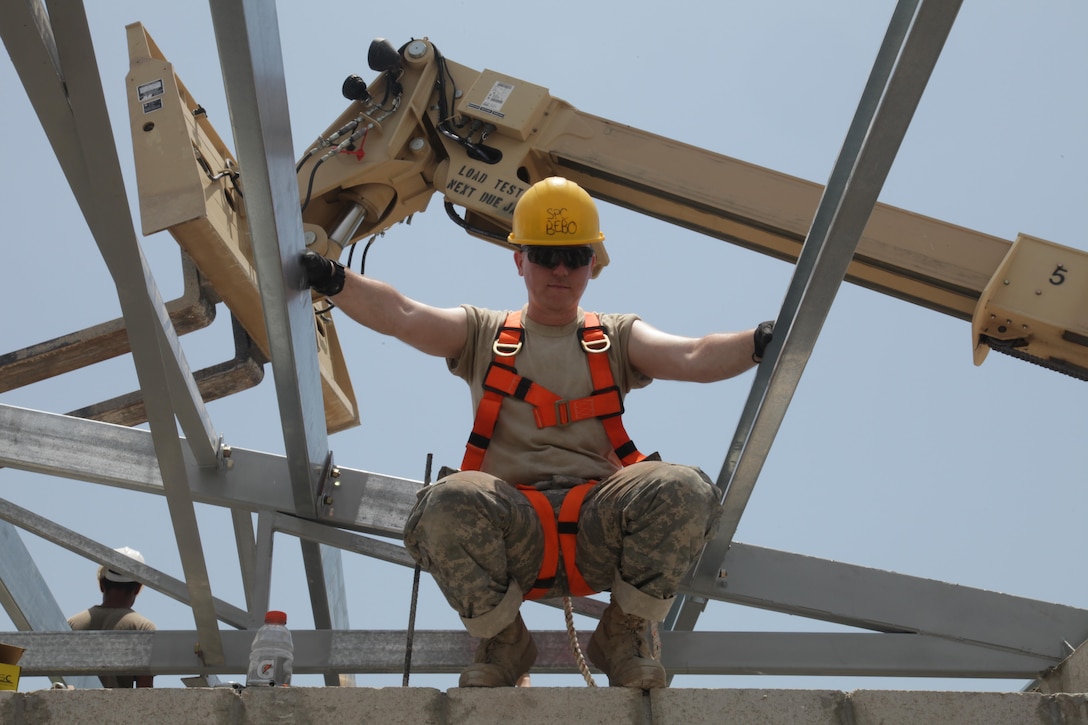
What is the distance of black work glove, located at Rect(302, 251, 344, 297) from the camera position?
13.9ft

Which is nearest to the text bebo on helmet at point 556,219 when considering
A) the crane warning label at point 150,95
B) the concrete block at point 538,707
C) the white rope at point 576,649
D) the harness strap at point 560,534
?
the harness strap at point 560,534

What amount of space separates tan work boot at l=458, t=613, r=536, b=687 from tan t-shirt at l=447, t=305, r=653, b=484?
0.51 metres

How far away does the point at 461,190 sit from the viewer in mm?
6238

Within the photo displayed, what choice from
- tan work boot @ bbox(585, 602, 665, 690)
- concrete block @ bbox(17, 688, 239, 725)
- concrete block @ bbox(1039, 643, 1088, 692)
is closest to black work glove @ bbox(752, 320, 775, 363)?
tan work boot @ bbox(585, 602, 665, 690)

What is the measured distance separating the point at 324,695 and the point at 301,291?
170 centimetres

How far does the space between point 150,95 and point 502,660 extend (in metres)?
3.18

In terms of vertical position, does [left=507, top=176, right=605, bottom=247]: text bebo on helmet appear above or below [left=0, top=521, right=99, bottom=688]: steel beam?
above

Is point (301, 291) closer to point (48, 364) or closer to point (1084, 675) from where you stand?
point (48, 364)

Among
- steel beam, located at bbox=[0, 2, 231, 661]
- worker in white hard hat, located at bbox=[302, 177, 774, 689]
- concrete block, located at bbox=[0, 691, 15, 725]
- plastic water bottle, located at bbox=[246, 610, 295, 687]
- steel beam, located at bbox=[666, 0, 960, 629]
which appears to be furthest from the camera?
plastic water bottle, located at bbox=[246, 610, 295, 687]

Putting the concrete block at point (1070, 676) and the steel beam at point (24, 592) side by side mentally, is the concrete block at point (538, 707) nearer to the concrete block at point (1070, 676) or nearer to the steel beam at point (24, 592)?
the concrete block at point (1070, 676)

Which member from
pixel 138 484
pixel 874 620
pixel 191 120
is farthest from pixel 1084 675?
pixel 191 120

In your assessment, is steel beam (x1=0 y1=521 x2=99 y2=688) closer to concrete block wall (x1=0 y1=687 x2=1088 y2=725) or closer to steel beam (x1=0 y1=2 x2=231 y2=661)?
steel beam (x1=0 y1=2 x2=231 y2=661)

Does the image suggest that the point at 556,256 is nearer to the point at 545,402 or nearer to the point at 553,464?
the point at 545,402

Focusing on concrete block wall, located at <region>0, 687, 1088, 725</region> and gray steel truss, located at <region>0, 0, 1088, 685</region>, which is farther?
gray steel truss, located at <region>0, 0, 1088, 685</region>
